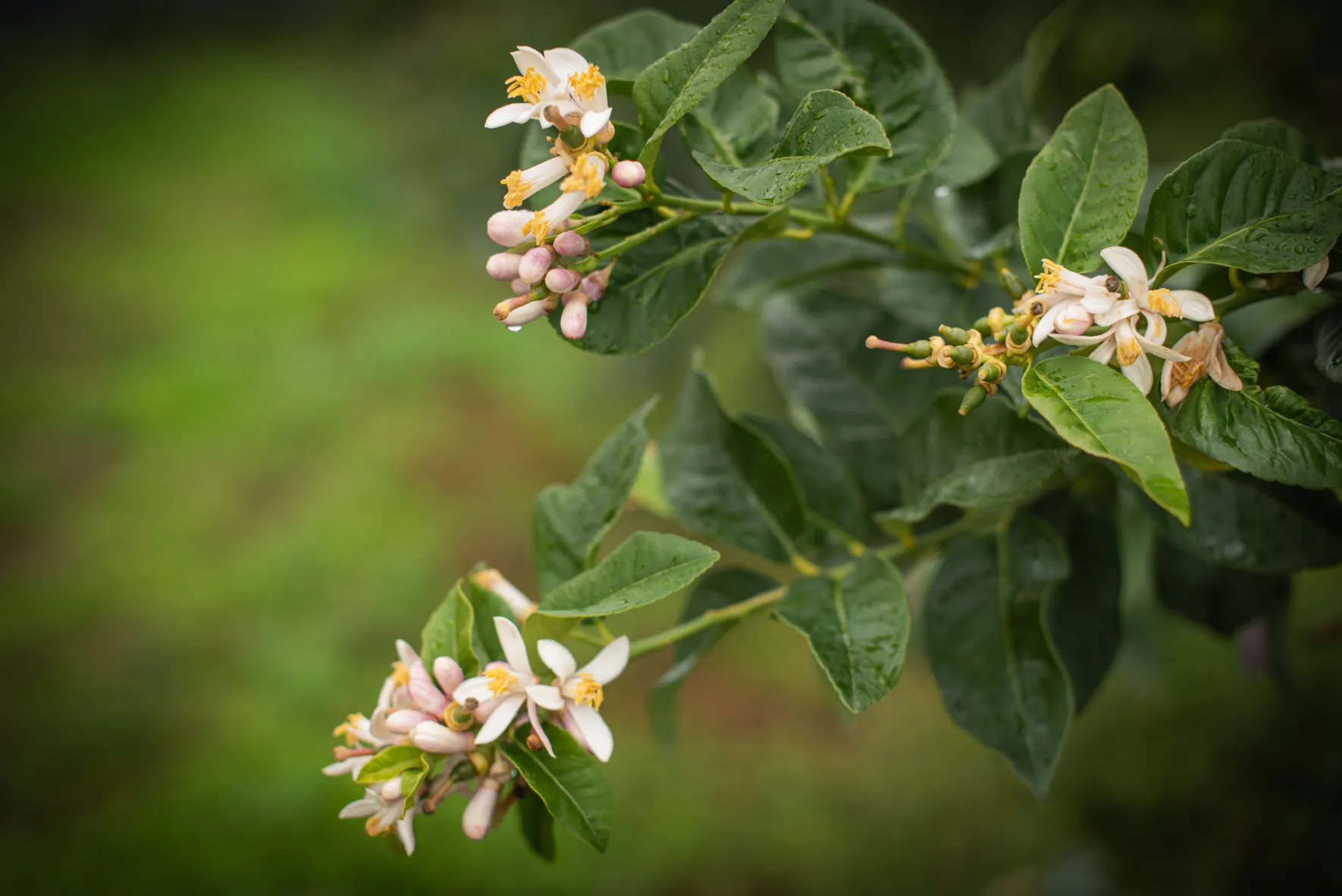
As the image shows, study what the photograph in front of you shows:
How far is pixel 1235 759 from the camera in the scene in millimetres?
1844

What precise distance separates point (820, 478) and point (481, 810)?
424mm

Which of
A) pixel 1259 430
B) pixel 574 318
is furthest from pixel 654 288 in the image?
pixel 1259 430

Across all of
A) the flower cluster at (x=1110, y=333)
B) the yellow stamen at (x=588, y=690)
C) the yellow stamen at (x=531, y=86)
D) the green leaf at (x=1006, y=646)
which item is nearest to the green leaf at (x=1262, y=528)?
the green leaf at (x=1006, y=646)

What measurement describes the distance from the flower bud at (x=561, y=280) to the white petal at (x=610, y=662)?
0.80 ft

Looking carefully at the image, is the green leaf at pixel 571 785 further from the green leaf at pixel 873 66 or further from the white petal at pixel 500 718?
the green leaf at pixel 873 66

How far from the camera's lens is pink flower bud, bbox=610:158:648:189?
2.10 ft

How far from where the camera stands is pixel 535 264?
0.65m

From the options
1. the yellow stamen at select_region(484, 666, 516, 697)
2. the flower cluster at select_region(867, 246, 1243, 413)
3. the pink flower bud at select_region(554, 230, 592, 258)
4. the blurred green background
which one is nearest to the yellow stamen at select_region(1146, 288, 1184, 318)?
the flower cluster at select_region(867, 246, 1243, 413)

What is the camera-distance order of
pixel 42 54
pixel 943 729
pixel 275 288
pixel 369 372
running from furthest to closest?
pixel 42 54
pixel 275 288
pixel 369 372
pixel 943 729

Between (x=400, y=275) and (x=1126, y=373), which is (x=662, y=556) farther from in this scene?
(x=400, y=275)

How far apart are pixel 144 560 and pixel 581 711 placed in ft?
10.4

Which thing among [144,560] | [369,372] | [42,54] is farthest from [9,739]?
[42,54]

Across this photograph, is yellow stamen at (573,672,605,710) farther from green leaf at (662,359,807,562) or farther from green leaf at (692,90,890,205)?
green leaf at (692,90,890,205)

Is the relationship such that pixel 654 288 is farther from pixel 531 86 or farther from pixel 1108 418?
pixel 1108 418
